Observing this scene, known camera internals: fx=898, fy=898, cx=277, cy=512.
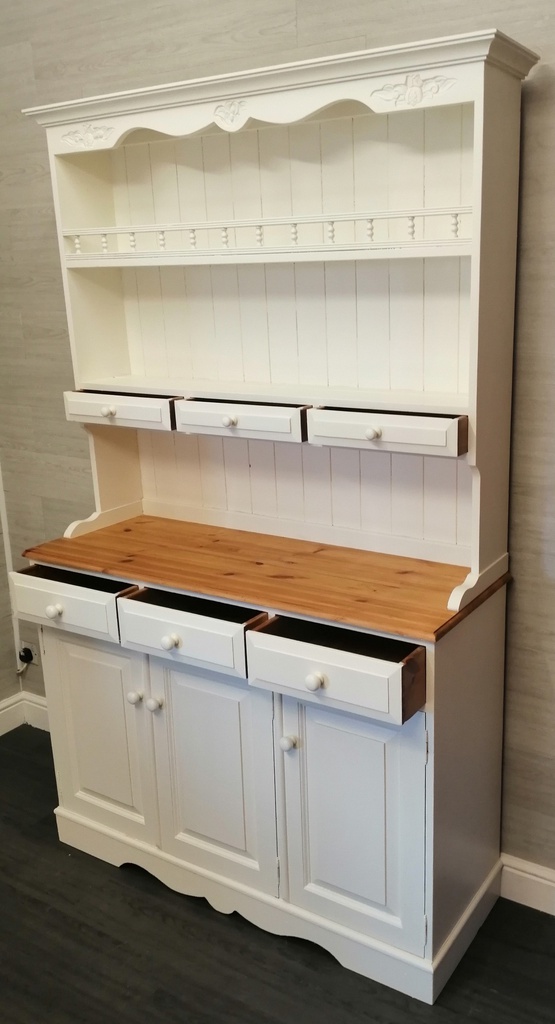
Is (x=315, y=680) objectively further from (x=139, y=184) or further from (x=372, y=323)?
(x=139, y=184)

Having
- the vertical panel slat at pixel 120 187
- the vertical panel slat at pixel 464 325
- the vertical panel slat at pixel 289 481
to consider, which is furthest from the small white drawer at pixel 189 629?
the vertical panel slat at pixel 120 187

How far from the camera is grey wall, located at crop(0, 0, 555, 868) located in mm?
1896

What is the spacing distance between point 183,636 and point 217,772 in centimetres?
38

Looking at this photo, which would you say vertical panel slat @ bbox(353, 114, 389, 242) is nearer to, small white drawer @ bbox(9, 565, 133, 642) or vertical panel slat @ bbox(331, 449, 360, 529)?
vertical panel slat @ bbox(331, 449, 360, 529)

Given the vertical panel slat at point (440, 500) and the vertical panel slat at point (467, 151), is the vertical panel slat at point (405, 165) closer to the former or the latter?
the vertical panel slat at point (467, 151)

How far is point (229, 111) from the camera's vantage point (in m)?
1.93

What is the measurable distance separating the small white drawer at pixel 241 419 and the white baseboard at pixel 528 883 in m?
1.21

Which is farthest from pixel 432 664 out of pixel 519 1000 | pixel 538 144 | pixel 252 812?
pixel 538 144

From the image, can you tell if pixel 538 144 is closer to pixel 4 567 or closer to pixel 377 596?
pixel 377 596

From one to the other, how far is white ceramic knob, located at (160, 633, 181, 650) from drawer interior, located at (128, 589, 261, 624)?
6cm

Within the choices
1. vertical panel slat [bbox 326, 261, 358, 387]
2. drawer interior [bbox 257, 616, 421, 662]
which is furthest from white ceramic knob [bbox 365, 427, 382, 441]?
drawer interior [bbox 257, 616, 421, 662]

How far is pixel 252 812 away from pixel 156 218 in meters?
1.54

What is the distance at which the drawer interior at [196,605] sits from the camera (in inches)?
84.4

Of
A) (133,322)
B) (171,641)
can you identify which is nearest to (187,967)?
(171,641)
